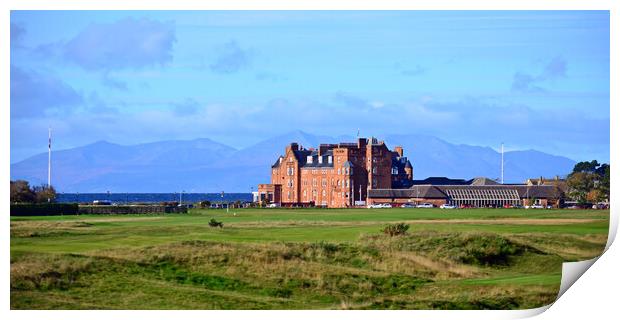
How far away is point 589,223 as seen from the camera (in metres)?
72.6

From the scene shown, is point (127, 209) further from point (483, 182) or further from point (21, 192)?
point (483, 182)

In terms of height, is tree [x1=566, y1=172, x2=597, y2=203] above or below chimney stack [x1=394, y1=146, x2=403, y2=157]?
below

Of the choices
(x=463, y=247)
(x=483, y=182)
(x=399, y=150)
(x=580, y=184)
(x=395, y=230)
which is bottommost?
(x=463, y=247)

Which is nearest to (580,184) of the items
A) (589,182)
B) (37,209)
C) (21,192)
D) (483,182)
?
(589,182)

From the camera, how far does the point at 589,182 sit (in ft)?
410

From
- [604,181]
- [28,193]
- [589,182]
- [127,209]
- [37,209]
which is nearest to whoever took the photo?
[37,209]

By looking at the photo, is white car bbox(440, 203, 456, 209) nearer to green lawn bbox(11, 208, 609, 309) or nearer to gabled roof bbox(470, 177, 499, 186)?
gabled roof bbox(470, 177, 499, 186)

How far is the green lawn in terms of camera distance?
41344 millimetres

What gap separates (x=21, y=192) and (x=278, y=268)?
114ft

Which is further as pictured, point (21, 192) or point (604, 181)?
point (604, 181)

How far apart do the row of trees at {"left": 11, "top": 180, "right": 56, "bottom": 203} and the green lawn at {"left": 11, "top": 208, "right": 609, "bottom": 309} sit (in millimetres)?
15175

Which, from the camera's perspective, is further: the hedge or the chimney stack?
the chimney stack

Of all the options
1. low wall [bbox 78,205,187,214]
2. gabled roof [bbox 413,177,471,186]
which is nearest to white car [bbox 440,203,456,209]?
gabled roof [bbox 413,177,471,186]

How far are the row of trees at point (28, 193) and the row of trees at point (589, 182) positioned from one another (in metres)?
55.6
